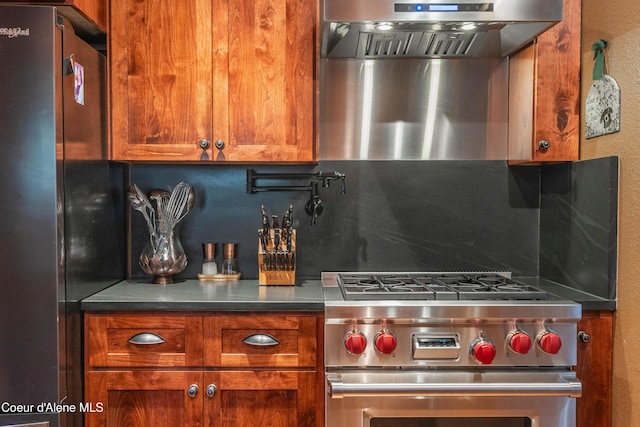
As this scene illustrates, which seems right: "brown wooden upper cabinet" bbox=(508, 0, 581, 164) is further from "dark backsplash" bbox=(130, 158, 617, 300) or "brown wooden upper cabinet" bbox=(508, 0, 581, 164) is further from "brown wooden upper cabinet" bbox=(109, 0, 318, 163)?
"brown wooden upper cabinet" bbox=(109, 0, 318, 163)

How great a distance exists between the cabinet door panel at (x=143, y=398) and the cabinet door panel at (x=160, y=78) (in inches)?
31.0

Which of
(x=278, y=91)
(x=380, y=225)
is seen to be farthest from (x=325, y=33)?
(x=380, y=225)

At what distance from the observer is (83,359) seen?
165 centimetres

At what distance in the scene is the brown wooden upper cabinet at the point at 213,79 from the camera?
1.86 m

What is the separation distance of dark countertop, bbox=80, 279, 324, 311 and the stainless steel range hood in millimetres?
937

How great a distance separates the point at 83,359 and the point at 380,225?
4.14ft

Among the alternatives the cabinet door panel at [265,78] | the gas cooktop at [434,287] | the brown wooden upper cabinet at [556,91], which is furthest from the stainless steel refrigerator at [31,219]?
the brown wooden upper cabinet at [556,91]

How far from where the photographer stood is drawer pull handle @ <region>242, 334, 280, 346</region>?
1.64 metres

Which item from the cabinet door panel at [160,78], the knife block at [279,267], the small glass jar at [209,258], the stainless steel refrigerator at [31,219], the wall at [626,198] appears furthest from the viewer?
the small glass jar at [209,258]

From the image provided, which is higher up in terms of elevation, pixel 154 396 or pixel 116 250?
pixel 116 250

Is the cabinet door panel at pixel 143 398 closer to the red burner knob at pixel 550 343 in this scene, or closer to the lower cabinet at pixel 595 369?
the red burner knob at pixel 550 343

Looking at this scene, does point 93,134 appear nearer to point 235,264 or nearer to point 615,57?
point 235,264

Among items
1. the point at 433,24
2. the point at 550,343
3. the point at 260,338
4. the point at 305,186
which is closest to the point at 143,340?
the point at 260,338

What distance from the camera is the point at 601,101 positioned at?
69.4 inches
